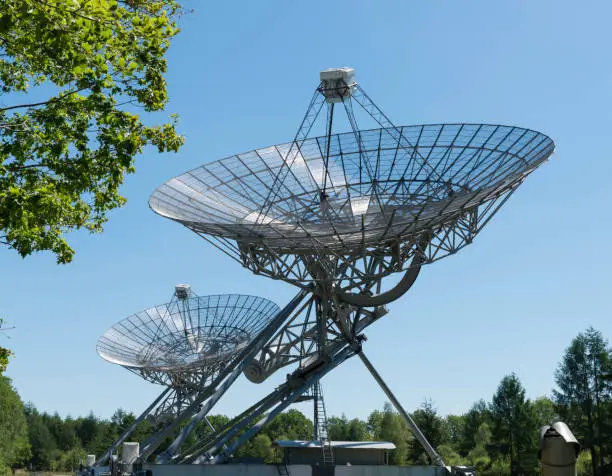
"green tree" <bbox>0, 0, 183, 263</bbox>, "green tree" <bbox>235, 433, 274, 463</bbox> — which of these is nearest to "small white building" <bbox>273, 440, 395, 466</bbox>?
"green tree" <bbox>0, 0, 183, 263</bbox>

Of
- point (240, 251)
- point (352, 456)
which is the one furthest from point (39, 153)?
point (352, 456)

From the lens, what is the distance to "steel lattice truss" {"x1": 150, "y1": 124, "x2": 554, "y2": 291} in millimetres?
27922

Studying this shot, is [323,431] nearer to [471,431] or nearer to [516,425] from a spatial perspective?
[516,425]

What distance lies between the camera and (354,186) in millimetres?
32906

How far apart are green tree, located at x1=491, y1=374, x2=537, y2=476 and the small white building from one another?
95.9 ft

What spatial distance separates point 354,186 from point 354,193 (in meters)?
0.31

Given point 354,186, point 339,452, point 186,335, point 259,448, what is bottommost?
point 339,452

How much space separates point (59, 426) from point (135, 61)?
12893 centimetres

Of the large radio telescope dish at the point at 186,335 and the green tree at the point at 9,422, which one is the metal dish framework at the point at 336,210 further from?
the green tree at the point at 9,422

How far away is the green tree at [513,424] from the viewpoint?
6644 centimetres

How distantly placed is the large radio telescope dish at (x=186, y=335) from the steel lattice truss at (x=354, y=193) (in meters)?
13.9

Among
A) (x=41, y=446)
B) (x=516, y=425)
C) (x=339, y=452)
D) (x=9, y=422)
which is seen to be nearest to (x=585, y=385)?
(x=516, y=425)

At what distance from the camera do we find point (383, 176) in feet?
105

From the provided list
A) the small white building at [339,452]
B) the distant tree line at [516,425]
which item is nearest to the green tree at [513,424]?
the distant tree line at [516,425]
